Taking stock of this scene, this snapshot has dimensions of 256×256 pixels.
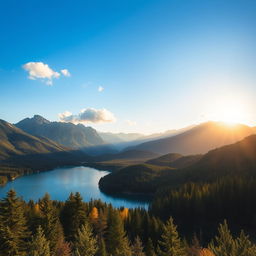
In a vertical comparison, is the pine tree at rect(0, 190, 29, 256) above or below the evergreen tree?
above

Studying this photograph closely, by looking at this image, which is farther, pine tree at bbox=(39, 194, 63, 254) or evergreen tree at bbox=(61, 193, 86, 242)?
evergreen tree at bbox=(61, 193, 86, 242)

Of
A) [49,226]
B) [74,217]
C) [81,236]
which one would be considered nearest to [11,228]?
[49,226]

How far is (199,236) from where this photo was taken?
261 ft

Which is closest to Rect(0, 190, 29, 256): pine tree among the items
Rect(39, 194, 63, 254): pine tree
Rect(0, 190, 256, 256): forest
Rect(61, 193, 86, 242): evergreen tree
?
Rect(0, 190, 256, 256): forest

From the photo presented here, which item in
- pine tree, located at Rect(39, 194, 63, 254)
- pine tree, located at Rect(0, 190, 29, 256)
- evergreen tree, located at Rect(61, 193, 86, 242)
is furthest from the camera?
evergreen tree, located at Rect(61, 193, 86, 242)

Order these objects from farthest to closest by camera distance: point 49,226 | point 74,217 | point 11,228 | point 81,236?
point 74,217 → point 49,226 → point 11,228 → point 81,236

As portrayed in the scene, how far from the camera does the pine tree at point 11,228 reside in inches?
1446

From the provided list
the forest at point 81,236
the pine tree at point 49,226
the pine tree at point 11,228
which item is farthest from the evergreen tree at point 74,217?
the pine tree at point 11,228

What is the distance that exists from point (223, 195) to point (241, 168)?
61.0 meters

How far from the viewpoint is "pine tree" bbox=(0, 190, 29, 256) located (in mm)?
36719

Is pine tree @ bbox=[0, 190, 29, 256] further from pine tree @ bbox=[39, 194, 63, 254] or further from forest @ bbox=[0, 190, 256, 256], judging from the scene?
pine tree @ bbox=[39, 194, 63, 254]

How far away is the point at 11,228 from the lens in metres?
38.1

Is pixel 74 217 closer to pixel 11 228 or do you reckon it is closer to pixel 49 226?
pixel 49 226

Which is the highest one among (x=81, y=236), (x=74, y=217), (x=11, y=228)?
(x=11, y=228)
